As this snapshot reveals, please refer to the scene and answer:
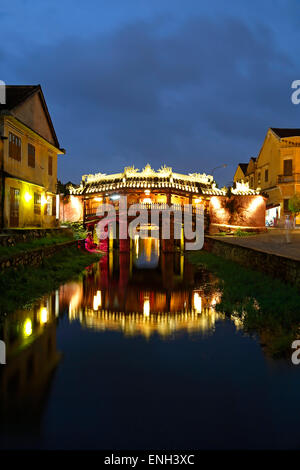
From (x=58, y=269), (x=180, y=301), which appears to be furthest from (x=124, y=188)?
(x=180, y=301)

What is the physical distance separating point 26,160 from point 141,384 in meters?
17.9

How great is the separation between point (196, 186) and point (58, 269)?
1989 centimetres

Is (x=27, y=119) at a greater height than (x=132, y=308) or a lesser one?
greater

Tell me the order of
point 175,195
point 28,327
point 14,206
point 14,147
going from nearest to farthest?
point 28,327, point 14,147, point 14,206, point 175,195

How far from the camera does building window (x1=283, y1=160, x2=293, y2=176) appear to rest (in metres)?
36.9

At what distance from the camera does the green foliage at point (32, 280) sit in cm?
901

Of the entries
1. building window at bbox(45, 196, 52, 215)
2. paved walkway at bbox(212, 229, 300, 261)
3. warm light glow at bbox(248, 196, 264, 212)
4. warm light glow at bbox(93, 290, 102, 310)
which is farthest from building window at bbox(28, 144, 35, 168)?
warm light glow at bbox(248, 196, 264, 212)

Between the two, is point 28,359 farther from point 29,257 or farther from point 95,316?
point 29,257

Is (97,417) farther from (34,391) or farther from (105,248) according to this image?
(105,248)

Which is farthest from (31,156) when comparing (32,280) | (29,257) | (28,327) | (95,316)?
(28,327)

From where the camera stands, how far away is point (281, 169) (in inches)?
1462

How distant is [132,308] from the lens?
364 inches

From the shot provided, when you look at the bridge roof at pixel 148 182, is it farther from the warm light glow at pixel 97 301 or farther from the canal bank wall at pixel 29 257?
the warm light glow at pixel 97 301

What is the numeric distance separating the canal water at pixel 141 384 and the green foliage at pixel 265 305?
363mm
